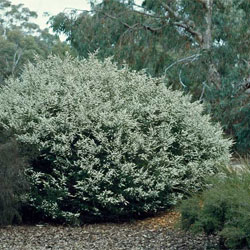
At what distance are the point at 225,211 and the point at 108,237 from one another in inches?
74.1

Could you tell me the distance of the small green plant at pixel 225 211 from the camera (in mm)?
5250

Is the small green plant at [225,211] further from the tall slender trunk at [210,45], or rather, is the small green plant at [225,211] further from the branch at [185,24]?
the branch at [185,24]

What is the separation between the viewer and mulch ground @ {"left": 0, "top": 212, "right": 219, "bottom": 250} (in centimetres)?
646

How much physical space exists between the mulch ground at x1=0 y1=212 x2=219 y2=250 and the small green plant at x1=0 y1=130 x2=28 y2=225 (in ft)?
0.91

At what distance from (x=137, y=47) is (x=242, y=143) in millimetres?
4777

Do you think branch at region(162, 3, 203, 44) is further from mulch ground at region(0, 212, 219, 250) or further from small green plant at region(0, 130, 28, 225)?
small green plant at region(0, 130, 28, 225)

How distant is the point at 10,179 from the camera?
7.13m

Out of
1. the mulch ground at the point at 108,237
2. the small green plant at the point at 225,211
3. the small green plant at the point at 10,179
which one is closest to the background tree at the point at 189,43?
the mulch ground at the point at 108,237

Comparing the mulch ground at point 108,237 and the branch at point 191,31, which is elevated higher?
the branch at point 191,31

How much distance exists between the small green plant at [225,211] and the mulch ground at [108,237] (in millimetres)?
426

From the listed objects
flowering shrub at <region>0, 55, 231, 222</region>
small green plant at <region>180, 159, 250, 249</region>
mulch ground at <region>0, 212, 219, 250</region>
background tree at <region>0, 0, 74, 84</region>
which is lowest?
background tree at <region>0, 0, 74, 84</region>

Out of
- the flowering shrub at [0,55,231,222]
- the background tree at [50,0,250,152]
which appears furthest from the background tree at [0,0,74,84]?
the flowering shrub at [0,55,231,222]

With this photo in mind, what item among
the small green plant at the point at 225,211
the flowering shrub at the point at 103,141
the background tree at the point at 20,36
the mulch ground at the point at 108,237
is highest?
the small green plant at the point at 225,211

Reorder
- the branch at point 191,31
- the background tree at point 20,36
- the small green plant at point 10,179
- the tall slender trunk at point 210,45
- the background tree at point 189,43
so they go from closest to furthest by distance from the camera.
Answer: the small green plant at point 10,179 < the background tree at point 189,43 < the tall slender trunk at point 210,45 < the branch at point 191,31 < the background tree at point 20,36
